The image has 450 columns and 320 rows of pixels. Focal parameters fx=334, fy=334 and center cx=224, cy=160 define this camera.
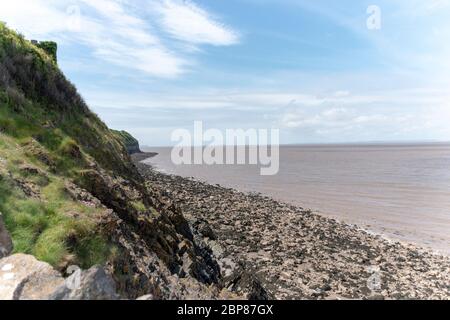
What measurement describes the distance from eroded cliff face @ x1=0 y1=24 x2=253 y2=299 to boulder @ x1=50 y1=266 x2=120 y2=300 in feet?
7.19

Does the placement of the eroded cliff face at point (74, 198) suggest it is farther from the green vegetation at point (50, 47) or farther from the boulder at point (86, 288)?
the green vegetation at point (50, 47)

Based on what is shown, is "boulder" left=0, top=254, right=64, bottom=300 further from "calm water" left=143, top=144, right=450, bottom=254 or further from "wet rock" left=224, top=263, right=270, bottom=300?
"calm water" left=143, top=144, right=450, bottom=254

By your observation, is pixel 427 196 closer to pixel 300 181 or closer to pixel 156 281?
pixel 300 181

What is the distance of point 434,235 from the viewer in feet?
102

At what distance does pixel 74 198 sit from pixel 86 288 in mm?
6171

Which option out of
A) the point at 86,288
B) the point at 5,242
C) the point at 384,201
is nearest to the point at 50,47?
the point at 5,242

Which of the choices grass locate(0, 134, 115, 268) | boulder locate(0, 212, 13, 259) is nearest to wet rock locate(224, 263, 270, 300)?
grass locate(0, 134, 115, 268)

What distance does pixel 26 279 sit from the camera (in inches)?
227

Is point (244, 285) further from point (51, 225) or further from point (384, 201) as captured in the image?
point (384, 201)

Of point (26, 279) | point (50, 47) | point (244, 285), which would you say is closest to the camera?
point (26, 279)

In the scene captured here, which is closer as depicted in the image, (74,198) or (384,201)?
(74,198)
